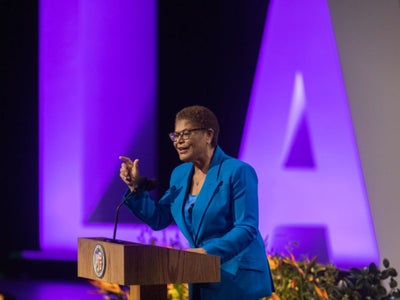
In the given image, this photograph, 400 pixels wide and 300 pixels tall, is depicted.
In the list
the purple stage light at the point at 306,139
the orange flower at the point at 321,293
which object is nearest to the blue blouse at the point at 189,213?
the orange flower at the point at 321,293

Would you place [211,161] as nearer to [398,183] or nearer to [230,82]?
[398,183]

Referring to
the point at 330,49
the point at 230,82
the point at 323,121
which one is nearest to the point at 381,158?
the point at 323,121

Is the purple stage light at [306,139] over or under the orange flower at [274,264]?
over

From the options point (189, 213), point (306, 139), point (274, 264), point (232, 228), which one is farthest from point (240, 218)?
point (306, 139)

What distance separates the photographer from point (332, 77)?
407cm

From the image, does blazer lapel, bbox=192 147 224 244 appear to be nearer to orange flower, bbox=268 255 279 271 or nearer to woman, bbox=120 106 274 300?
woman, bbox=120 106 274 300

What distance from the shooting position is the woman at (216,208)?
82.2 inches

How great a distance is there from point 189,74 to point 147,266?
2865 mm

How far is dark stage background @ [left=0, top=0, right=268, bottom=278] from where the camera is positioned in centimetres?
437

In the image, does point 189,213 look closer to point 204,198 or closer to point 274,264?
point 204,198

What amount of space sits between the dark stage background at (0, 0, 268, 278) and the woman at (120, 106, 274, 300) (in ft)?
6.86

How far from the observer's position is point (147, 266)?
178 cm

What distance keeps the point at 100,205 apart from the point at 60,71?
117 cm

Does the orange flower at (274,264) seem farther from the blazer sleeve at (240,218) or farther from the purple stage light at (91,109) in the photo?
the purple stage light at (91,109)
